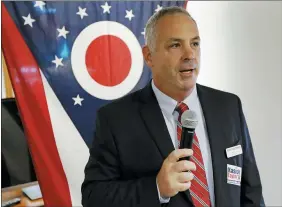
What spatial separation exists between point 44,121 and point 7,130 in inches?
10.9

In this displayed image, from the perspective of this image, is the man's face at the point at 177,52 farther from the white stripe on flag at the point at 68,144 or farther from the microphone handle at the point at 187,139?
the white stripe on flag at the point at 68,144

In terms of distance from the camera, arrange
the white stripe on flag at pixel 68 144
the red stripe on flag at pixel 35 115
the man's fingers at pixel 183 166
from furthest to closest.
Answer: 1. the white stripe on flag at pixel 68 144
2. the red stripe on flag at pixel 35 115
3. the man's fingers at pixel 183 166

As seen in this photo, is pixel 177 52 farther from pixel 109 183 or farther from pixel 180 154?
pixel 109 183

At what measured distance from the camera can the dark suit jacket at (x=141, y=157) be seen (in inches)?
42.1

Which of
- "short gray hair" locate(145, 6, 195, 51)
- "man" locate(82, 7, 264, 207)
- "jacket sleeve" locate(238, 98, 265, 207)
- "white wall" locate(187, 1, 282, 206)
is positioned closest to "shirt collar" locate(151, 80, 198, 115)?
"man" locate(82, 7, 264, 207)

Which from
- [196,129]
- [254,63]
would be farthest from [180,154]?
[254,63]

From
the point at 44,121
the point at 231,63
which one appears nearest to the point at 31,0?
the point at 44,121

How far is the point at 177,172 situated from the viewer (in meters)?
0.90

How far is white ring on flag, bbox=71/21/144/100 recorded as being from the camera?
2008 mm

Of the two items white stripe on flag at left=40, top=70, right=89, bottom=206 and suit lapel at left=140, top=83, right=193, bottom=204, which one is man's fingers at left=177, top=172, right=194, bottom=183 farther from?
white stripe on flag at left=40, top=70, right=89, bottom=206

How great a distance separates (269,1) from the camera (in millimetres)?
1993

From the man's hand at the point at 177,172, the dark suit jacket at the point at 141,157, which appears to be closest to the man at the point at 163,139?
the dark suit jacket at the point at 141,157

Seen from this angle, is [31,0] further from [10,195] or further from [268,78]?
[268,78]

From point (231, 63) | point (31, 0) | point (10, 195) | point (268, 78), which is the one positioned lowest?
point (10, 195)
